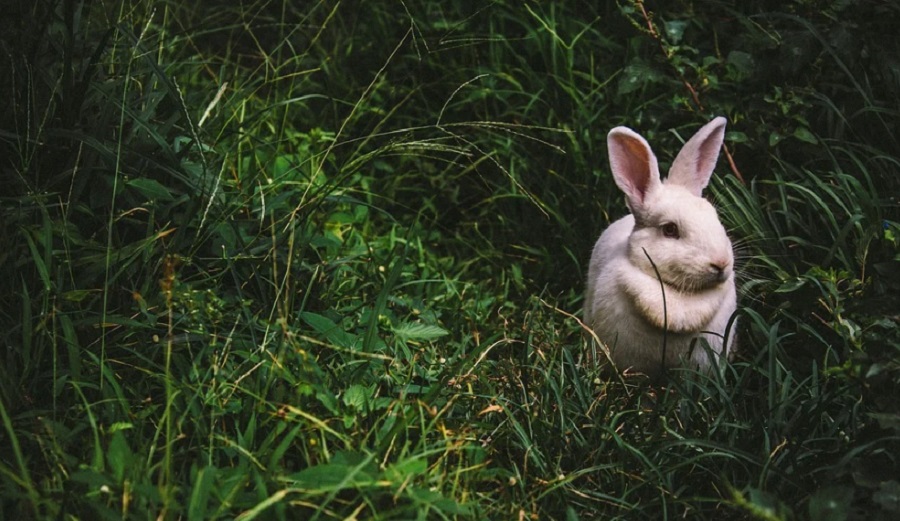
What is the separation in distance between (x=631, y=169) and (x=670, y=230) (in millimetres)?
275

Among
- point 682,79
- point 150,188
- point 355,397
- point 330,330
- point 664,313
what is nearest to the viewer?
point 355,397

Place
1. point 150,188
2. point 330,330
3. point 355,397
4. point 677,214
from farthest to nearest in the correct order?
1. point 677,214
2. point 150,188
3. point 330,330
4. point 355,397

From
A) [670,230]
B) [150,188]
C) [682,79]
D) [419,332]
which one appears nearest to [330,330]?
[419,332]

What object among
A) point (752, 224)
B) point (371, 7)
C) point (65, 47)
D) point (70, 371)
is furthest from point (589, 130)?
point (70, 371)

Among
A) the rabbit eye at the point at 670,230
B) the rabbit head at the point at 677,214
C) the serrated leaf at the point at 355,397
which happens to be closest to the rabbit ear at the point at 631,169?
the rabbit head at the point at 677,214

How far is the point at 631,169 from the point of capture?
11.7 ft

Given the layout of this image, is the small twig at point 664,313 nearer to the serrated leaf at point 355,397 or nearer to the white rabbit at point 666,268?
the white rabbit at point 666,268

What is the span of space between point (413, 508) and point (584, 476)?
0.68 meters

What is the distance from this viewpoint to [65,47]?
10.6 ft

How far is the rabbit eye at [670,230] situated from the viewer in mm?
3432

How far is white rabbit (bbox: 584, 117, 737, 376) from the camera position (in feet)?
11.1

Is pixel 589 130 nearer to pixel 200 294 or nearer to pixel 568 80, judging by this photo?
pixel 568 80

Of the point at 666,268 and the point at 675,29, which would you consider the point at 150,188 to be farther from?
the point at 675,29

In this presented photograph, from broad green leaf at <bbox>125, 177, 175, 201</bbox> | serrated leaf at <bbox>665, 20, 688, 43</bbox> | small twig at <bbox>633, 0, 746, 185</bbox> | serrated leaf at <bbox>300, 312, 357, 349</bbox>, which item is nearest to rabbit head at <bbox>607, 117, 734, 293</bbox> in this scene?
small twig at <bbox>633, 0, 746, 185</bbox>
